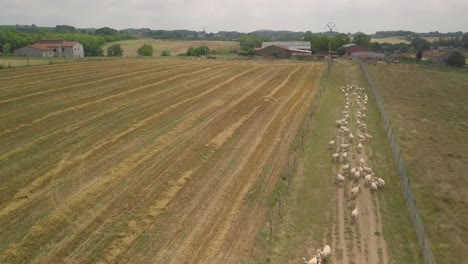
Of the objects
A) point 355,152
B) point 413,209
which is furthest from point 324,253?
point 355,152

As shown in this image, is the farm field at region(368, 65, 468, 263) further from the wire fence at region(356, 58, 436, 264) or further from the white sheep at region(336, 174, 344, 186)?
the white sheep at region(336, 174, 344, 186)

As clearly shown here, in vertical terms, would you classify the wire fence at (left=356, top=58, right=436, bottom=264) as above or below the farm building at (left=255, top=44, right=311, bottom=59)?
below

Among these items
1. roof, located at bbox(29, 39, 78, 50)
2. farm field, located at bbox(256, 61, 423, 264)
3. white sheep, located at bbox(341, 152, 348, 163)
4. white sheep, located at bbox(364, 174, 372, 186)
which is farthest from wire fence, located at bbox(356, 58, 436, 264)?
roof, located at bbox(29, 39, 78, 50)

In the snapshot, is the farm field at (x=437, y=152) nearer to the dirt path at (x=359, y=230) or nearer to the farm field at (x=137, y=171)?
the dirt path at (x=359, y=230)

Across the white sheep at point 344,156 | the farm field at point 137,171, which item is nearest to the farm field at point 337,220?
the white sheep at point 344,156

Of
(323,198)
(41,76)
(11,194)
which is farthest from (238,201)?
(41,76)

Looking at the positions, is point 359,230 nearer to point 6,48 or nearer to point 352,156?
point 352,156
